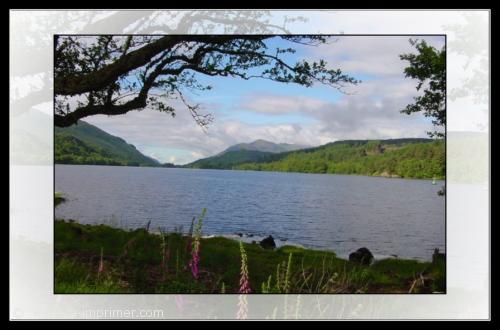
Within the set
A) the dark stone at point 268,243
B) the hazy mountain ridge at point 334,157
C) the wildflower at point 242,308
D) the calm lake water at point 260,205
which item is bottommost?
the wildflower at point 242,308

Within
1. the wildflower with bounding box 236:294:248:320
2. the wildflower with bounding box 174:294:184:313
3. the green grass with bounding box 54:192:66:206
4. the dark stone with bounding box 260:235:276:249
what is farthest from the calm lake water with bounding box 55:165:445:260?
the wildflower with bounding box 236:294:248:320

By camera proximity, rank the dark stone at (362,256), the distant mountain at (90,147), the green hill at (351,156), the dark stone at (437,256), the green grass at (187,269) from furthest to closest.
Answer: the green hill at (351,156), the distant mountain at (90,147), the dark stone at (362,256), the dark stone at (437,256), the green grass at (187,269)

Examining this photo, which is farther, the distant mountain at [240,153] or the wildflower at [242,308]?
the distant mountain at [240,153]

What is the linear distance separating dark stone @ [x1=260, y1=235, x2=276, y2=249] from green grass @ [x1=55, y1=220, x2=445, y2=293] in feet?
3.06

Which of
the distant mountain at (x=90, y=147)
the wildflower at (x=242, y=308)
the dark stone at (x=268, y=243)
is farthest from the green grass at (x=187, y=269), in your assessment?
the distant mountain at (x=90, y=147)

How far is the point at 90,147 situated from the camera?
10.5 metres

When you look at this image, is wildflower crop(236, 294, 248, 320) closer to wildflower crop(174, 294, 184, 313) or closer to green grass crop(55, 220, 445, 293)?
green grass crop(55, 220, 445, 293)

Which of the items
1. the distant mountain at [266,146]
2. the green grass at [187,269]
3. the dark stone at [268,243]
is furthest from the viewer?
the dark stone at [268,243]

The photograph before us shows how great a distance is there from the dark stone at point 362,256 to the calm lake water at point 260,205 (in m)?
0.16

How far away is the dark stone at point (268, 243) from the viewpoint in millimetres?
10633

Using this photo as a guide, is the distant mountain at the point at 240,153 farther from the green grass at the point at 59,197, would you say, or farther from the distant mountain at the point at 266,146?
the green grass at the point at 59,197

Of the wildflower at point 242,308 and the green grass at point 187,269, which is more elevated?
the green grass at point 187,269
